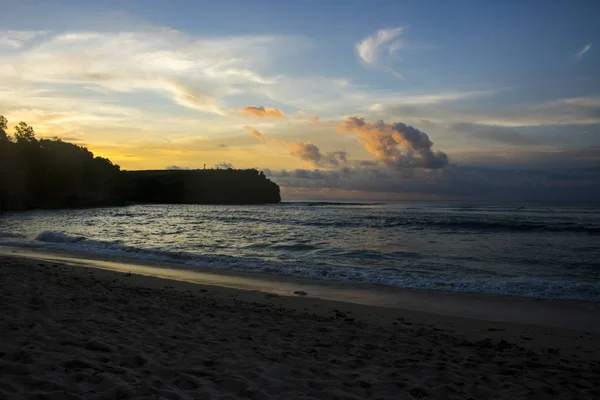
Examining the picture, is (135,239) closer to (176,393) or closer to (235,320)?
(235,320)

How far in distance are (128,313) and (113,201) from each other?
101m

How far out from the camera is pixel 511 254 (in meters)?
18.9

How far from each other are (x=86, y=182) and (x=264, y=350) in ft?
311

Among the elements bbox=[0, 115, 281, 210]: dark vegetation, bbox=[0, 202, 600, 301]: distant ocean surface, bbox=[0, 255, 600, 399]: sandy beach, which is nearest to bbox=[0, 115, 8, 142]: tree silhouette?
bbox=[0, 115, 281, 210]: dark vegetation

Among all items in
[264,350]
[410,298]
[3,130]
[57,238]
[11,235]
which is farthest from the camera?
[3,130]

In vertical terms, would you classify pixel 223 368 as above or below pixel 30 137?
below

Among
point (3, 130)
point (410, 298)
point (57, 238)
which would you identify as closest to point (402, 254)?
point (410, 298)

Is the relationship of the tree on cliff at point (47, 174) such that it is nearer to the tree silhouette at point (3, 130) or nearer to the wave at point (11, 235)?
the tree silhouette at point (3, 130)

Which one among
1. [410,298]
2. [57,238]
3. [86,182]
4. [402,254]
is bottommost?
[57,238]

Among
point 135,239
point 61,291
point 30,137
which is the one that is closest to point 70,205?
point 30,137

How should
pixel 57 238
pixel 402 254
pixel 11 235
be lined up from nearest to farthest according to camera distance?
pixel 402 254
pixel 57 238
pixel 11 235

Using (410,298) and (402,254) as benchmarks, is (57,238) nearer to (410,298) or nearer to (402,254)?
(402,254)

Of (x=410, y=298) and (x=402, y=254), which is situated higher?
(x=402, y=254)

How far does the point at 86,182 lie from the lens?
87875mm
